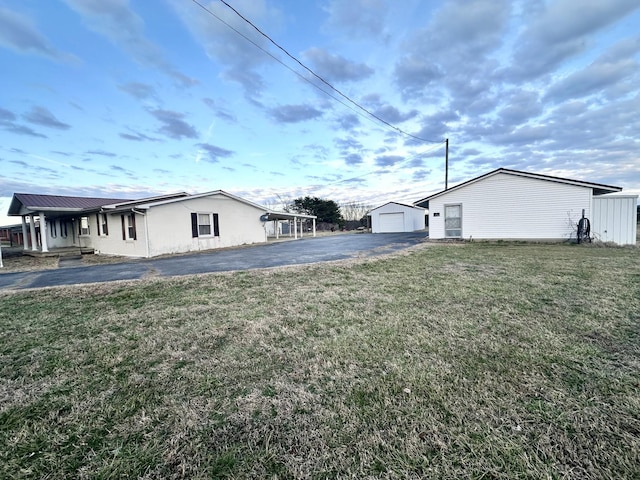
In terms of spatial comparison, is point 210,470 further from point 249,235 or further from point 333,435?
point 249,235

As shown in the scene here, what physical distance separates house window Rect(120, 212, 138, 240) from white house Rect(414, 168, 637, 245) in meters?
16.8

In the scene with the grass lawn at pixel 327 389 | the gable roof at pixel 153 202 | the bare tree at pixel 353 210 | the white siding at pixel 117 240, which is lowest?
the grass lawn at pixel 327 389

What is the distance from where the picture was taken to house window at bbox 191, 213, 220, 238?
52.1ft

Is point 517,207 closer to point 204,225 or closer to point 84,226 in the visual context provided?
point 204,225

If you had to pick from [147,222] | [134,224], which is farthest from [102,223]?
[147,222]

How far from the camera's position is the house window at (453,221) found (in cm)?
1708

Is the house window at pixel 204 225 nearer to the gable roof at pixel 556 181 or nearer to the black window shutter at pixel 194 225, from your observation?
the black window shutter at pixel 194 225

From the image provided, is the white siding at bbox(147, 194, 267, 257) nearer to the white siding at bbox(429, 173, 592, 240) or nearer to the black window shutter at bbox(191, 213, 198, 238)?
the black window shutter at bbox(191, 213, 198, 238)

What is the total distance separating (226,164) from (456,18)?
75.7ft

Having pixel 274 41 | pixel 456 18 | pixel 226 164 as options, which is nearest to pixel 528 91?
pixel 456 18

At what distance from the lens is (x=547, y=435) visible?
1.76 metres

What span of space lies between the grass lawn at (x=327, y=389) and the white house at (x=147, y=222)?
988 cm

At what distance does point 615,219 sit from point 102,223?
88.8 ft

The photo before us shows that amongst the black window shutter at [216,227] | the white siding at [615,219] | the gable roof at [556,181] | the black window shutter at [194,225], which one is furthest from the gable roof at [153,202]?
the white siding at [615,219]
